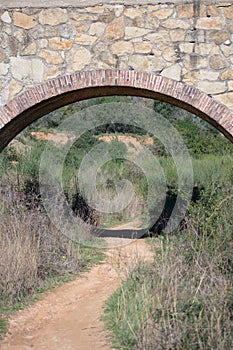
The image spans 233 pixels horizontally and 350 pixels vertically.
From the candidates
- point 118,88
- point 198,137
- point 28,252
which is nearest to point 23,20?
point 118,88

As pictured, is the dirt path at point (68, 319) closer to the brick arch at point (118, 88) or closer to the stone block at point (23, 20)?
the brick arch at point (118, 88)

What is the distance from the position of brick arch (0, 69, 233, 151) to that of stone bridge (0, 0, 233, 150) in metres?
0.01

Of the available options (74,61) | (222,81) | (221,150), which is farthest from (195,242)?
(221,150)

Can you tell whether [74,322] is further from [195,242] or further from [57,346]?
[195,242]

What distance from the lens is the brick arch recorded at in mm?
7527

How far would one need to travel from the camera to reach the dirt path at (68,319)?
5.25 meters

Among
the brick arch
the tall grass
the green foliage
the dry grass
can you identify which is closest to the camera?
the tall grass

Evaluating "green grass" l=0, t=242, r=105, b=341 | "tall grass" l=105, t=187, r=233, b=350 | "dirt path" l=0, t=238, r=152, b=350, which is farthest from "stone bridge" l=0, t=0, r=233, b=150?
"dirt path" l=0, t=238, r=152, b=350

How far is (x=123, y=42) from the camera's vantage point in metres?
7.69

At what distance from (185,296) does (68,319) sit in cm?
169

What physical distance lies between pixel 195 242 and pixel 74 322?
5.45 feet

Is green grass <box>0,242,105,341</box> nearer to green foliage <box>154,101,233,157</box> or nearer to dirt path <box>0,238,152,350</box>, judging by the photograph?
dirt path <box>0,238,152,350</box>

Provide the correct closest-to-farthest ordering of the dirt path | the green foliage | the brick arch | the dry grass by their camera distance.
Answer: the dirt path
the dry grass
the brick arch
the green foliage

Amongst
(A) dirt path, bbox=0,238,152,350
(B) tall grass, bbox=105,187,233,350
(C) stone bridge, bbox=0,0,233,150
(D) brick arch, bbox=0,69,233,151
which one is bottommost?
(A) dirt path, bbox=0,238,152,350
